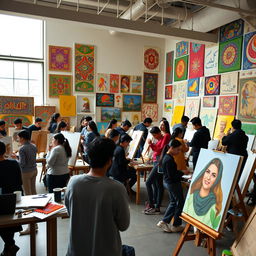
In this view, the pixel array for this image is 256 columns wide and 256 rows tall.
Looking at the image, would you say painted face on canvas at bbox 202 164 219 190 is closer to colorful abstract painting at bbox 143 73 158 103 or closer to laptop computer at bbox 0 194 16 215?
laptop computer at bbox 0 194 16 215

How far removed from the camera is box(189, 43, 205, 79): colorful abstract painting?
7.75 meters

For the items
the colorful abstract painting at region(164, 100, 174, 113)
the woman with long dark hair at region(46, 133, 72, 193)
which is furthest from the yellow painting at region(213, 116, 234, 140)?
the woman with long dark hair at region(46, 133, 72, 193)

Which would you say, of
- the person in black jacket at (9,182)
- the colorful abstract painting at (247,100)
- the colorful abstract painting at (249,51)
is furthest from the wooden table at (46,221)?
the colorful abstract painting at (249,51)

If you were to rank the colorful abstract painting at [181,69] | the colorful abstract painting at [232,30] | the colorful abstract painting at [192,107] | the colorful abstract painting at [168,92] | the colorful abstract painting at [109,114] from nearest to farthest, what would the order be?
1. the colorful abstract painting at [232,30]
2. the colorful abstract painting at [192,107]
3. the colorful abstract painting at [181,69]
4. the colorful abstract painting at [109,114]
5. the colorful abstract painting at [168,92]

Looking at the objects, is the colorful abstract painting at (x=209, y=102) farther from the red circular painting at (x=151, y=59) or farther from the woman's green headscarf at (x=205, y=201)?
the woman's green headscarf at (x=205, y=201)

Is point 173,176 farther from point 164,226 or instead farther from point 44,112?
point 44,112

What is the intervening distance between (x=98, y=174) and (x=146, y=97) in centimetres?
827

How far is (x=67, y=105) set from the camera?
8570mm

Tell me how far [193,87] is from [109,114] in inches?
121

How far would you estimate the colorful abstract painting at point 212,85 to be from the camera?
715 cm

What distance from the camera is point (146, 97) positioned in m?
9.73

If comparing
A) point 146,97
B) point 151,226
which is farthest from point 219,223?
point 146,97

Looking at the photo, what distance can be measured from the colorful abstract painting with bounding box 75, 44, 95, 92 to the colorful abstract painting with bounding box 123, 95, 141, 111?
1.32 m

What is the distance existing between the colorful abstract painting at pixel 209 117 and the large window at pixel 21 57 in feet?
17.3
